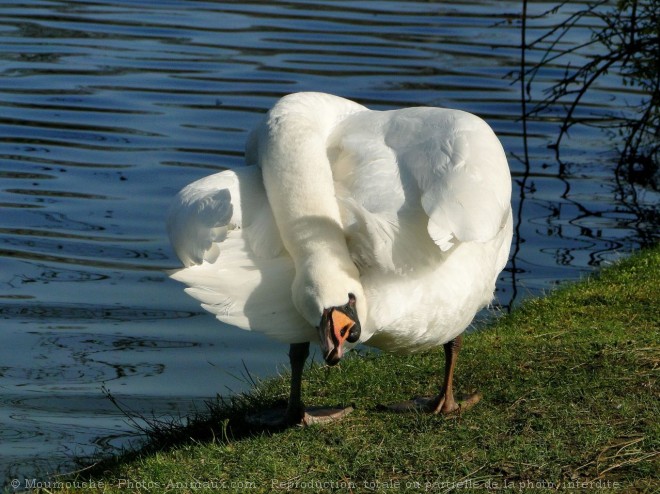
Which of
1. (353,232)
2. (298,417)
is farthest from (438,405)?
(353,232)

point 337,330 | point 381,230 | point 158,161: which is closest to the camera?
point 337,330

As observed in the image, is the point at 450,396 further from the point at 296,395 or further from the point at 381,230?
the point at 381,230

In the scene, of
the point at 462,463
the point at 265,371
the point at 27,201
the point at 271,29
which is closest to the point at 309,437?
the point at 462,463

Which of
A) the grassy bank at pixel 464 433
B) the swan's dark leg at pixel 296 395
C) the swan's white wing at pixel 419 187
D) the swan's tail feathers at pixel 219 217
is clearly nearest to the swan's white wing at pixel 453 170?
the swan's white wing at pixel 419 187

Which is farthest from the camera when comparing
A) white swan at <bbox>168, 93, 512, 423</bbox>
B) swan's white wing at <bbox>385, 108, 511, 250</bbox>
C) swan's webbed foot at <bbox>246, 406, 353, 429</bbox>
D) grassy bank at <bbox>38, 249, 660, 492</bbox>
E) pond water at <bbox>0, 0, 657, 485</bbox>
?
pond water at <bbox>0, 0, 657, 485</bbox>

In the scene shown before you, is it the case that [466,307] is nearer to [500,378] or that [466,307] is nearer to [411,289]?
[411,289]

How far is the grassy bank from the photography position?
4336mm

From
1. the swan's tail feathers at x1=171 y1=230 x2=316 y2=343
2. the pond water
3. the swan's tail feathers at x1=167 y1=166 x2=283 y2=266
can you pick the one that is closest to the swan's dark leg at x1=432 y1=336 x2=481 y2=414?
the swan's tail feathers at x1=171 y1=230 x2=316 y2=343

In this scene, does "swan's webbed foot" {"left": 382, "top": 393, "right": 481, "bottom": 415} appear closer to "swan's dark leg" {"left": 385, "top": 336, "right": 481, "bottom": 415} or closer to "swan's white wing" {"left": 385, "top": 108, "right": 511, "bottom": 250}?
"swan's dark leg" {"left": 385, "top": 336, "right": 481, "bottom": 415}

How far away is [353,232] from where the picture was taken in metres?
4.43

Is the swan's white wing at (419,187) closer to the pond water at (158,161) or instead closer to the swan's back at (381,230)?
the swan's back at (381,230)

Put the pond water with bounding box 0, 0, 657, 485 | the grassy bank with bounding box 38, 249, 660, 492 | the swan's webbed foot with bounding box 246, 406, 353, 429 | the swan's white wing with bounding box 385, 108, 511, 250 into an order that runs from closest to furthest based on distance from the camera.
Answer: the swan's white wing with bounding box 385, 108, 511, 250 → the grassy bank with bounding box 38, 249, 660, 492 → the swan's webbed foot with bounding box 246, 406, 353, 429 → the pond water with bounding box 0, 0, 657, 485

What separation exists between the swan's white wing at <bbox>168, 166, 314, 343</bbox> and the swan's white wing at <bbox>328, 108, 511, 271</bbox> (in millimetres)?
316

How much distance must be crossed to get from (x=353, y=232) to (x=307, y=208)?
205mm
